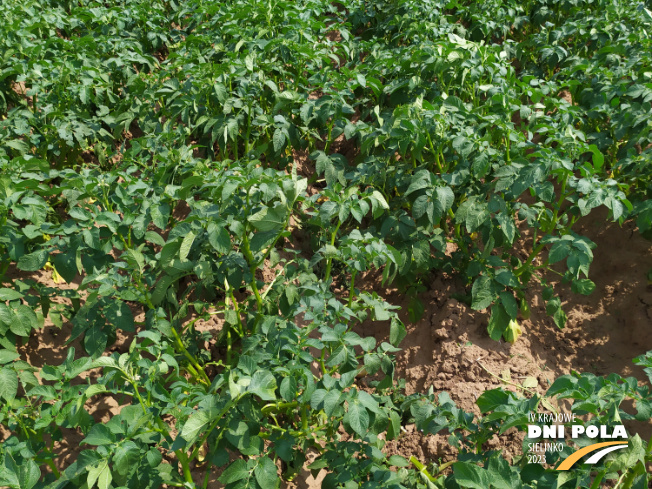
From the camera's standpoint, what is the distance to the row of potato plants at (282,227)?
169cm

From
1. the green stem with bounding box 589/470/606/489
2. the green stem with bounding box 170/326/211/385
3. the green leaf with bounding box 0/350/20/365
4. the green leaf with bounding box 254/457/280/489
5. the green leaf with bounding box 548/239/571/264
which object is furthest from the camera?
the green leaf with bounding box 548/239/571/264

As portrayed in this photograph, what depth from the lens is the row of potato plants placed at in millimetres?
1687

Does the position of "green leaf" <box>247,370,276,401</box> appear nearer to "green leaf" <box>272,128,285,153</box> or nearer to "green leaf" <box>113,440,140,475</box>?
"green leaf" <box>113,440,140,475</box>

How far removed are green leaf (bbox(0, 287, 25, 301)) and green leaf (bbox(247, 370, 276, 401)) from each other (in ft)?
4.03

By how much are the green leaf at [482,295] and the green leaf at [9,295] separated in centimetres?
192

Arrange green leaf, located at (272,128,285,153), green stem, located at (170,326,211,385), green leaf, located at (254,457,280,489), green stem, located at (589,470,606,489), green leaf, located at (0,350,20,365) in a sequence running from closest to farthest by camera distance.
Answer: green stem, located at (589,470,606,489), green leaf, located at (254,457,280,489), green leaf, located at (0,350,20,365), green stem, located at (170,326,211,385), green leaf, located at (272,128,285,153)

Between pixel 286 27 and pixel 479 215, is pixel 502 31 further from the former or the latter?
pixel 479 215

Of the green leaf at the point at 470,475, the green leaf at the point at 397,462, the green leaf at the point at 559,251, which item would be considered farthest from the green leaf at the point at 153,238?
the green leaf at the point at 559,251

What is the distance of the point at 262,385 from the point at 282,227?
2.04 ft

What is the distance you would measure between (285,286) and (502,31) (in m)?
2.88

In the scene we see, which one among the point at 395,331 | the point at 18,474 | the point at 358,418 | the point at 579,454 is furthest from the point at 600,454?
the point at 18,474

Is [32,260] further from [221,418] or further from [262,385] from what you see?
[262,385]

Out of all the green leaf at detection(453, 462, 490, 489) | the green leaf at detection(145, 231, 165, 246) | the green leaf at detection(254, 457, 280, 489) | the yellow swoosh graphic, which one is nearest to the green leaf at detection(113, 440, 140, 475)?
the green leaf at detection(254, 457, 280, 489)

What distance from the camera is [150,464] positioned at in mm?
1581
